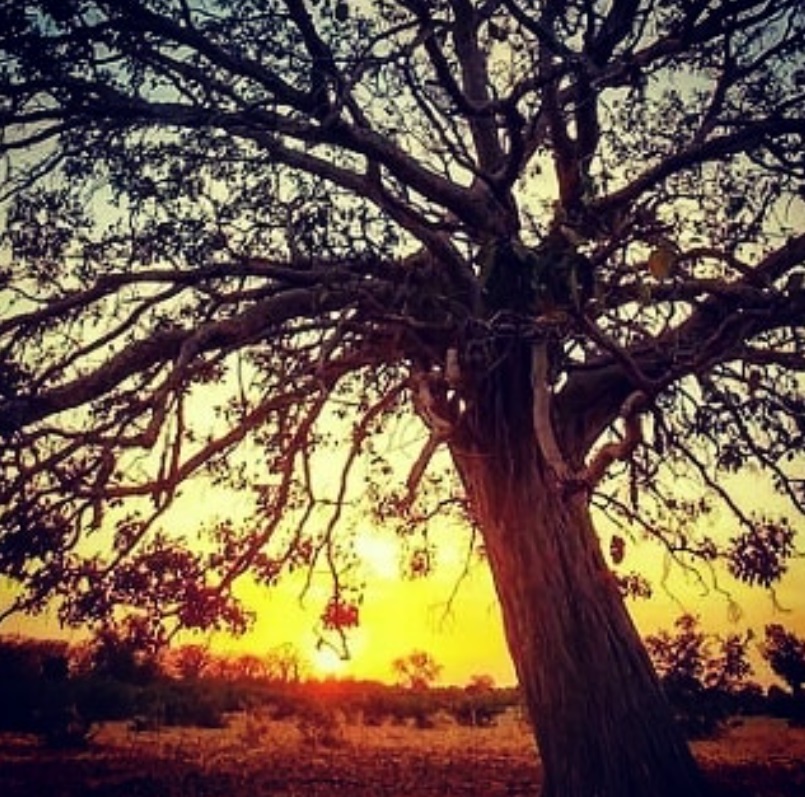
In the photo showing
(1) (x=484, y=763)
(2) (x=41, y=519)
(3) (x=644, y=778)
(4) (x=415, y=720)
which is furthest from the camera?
(4) (x=415, y=720)

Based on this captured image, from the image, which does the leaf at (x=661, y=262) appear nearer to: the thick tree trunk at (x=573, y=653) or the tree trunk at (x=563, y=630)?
the tree trunk at (x=563, y=630)

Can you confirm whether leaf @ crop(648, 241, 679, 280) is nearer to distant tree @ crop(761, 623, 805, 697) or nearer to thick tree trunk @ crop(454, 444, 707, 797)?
thick tree trunk @ crop(454, 444, 707, 797)

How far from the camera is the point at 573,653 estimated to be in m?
5.81

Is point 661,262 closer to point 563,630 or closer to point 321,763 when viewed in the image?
point 563,630

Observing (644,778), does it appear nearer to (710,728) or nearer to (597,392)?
(597,392)

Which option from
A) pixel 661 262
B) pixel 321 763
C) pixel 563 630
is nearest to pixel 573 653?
pixel 563 630

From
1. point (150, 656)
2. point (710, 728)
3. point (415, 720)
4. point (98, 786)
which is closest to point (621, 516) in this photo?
point (150, 656)

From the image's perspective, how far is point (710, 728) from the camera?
14.9 m

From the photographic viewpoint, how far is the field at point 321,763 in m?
9.03

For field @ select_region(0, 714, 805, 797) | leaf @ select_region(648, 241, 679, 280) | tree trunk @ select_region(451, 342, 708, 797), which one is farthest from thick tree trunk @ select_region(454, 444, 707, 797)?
leaf @ select_region(648, 241, 679, 280)

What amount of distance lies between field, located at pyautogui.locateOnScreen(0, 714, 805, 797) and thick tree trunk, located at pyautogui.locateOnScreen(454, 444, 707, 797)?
51.9 inches

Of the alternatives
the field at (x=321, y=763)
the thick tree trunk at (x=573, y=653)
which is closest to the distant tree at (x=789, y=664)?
the field at (x=321, y=763)

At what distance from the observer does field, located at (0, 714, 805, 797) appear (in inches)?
356

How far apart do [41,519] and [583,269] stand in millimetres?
3904
